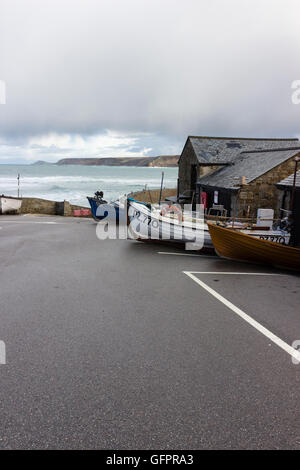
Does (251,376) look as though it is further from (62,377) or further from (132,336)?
(62,377)

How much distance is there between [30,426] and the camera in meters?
3.71

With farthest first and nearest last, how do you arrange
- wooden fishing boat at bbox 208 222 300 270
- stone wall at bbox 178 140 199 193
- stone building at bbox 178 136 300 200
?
stone wall at bbox 178 140 199 193 < stone building at bbox 178 136 300 200 < wooden fishing boat at bbox 208 222 300 270

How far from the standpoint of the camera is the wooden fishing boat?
11.7 m

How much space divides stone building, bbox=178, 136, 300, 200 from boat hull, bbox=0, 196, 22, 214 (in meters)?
17.1

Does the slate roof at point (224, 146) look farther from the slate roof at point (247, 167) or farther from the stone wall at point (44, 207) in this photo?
the stone wall at point (44, 207)

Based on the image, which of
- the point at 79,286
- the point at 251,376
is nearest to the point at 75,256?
the point at 79,286

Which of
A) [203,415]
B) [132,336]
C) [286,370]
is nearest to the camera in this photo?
[203,415]

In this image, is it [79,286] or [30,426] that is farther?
[79,286]

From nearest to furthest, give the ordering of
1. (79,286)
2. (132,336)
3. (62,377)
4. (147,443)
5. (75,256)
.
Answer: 1. (147,443)
2. (62,377)
3. (132,336)
4. (79,286)
5. (75,256)

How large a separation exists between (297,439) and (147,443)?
1679 mm

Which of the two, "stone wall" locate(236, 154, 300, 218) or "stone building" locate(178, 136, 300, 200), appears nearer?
"stone wall" locate(236, 154, 300, 218)

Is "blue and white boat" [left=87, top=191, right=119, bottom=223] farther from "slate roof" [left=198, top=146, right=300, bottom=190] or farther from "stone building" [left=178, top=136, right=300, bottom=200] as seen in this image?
→ "stone building" [left=178, top=136, right=300, bottom=200]

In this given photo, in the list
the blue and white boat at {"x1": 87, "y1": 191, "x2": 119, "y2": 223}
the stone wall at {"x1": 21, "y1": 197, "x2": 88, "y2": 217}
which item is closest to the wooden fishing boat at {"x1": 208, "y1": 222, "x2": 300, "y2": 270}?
the blue and white boat at {"x1": 87, "y1": 191, "x2": 119, "y2": 223}

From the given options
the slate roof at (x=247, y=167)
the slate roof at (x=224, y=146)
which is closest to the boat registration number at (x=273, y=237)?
the slate roof at (x=247, y=167)
